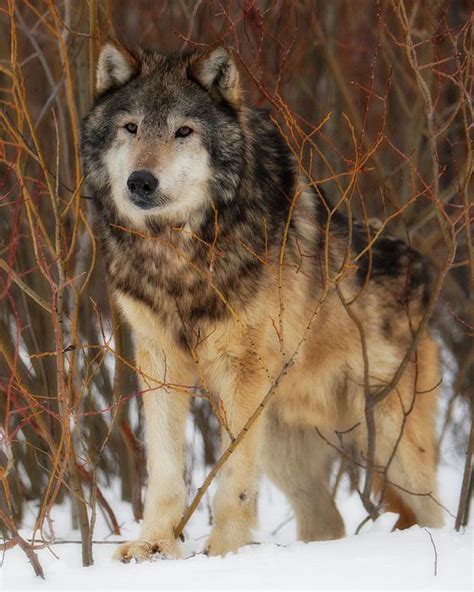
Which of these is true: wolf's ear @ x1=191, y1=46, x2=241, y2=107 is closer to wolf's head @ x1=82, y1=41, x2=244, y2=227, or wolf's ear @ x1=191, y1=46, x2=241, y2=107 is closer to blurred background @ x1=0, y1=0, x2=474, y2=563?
wolf's head @ x1=82, y1=41, x2=244, y2=227

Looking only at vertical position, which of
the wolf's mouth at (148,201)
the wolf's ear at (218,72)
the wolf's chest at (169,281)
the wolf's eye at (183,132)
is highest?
the wolf's ear at (218,72)

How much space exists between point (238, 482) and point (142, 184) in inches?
62.8

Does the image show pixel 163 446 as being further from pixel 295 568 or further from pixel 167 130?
pixel 167 130

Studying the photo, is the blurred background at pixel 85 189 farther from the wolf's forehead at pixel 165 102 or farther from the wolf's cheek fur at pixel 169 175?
the wolf's cheek fur at pixel 169 175

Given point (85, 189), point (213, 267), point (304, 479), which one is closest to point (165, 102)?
point (213, 267)

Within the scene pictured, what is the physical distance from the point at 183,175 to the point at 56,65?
2982 millimetres

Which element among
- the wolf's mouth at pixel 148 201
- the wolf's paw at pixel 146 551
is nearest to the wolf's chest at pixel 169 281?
the wolf's mouth at pixel 148 201

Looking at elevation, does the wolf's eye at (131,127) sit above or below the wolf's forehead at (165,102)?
below

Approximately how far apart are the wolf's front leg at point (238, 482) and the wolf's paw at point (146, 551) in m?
0.26

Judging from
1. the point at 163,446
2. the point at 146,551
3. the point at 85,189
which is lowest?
the point at 146,551

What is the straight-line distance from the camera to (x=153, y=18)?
22.3 feet

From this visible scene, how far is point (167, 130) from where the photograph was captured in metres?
4.07

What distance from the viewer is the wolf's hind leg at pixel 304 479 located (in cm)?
545

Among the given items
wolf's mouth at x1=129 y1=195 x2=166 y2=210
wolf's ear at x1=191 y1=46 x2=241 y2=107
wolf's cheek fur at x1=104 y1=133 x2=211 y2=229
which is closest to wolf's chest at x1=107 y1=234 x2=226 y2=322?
wolf's cheek fur at x1=104 y1=133 x2=211 y2=229
